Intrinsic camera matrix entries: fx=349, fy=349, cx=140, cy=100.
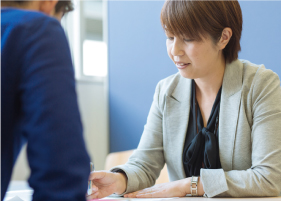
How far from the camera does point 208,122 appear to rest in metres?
1.41

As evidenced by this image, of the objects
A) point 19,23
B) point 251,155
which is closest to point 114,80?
point 251,155

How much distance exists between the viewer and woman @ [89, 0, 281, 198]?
1197 mm

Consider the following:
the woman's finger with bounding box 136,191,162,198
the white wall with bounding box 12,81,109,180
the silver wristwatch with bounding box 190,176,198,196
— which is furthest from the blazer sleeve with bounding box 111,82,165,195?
the white wall with bounding box 12,81,109,180

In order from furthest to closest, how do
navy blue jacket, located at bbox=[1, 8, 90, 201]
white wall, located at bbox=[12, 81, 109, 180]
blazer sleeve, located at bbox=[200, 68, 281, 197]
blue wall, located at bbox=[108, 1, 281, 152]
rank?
white wall, located at bbox=[12, 81, 109, 180] → blue wall, located at bbox=[108, 1, 281, 152] → blazer sleeve, located at bbox=[200, 68, 281, 197] → navy blue jacket, located at bbox=[1, 8, 90, 201]

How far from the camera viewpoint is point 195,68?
1.36 metres

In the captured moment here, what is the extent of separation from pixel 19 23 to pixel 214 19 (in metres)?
0.90

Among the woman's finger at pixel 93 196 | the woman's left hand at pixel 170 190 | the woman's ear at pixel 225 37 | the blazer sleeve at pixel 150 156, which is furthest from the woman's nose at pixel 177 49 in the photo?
the woman's finger at pixel 93 196

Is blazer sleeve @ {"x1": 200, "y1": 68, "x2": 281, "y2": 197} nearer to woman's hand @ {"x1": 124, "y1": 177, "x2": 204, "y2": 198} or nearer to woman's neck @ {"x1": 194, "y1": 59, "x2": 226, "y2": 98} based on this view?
woman's hand @ {"x1": 124, "y1": 177, "x2": 204, "y2": 198}

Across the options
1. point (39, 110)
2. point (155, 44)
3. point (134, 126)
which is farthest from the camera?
point (134, 126)

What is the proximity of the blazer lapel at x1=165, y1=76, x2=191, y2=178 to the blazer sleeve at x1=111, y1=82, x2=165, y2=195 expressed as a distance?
0.16ft

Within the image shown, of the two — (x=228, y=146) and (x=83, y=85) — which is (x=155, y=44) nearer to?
(x=83, y=85)

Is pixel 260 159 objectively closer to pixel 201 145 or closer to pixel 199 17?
pixel 201 145

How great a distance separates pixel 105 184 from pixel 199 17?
2.28ft

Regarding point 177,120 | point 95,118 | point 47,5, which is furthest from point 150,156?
point 95,118
